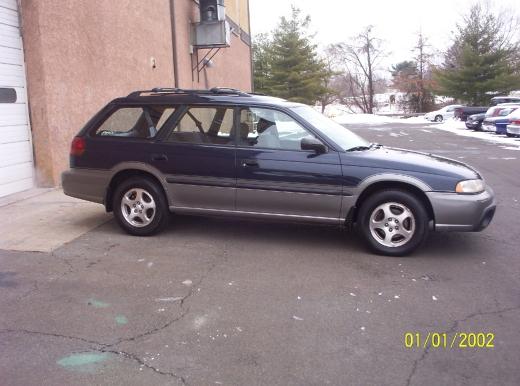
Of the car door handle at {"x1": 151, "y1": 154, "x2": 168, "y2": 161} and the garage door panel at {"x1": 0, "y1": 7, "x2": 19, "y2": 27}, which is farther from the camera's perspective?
the garage door panel at {"x1": 0, "y1": 7, "x2": 19, "y2": 27}

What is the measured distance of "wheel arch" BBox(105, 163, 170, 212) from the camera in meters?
5.86

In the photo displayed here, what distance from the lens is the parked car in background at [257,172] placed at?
5266 mm

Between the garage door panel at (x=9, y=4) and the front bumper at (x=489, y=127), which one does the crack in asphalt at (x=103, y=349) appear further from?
the front bumper at (x=489, y=127)

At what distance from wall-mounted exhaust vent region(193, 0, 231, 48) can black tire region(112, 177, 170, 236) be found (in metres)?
10.7

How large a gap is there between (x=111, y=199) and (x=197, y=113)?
1445mm

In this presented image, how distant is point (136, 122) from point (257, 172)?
1.65 m

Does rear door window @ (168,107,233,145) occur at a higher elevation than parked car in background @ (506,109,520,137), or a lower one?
higher

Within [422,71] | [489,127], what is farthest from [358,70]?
[489,127]

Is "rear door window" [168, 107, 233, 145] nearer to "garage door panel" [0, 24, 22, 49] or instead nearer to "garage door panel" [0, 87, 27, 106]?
"garage door panel" [0, 87, 27, 106]

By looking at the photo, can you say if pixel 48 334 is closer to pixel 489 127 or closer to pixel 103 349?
pixel 103 349

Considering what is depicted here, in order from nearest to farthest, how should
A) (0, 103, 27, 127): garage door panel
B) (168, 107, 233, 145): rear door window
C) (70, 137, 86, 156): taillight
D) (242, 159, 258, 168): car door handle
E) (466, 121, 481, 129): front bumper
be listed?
1. (242, 159, 258, 168): car door handle
2. (168, 107, 233, 145): rear door window
3. (70, 137, 86, 156): taillight
4. (0, 103, 27, 127): garage door panel
5. (466, 121, 481, 129): front bumper

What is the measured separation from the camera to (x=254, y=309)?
405cm

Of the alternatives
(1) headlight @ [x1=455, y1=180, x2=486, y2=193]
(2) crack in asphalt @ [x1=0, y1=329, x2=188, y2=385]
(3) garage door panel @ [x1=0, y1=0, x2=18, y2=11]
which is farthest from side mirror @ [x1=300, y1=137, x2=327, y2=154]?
(3) garage door panel @ [x1=0, y1=0, x2=18, y2=11]
